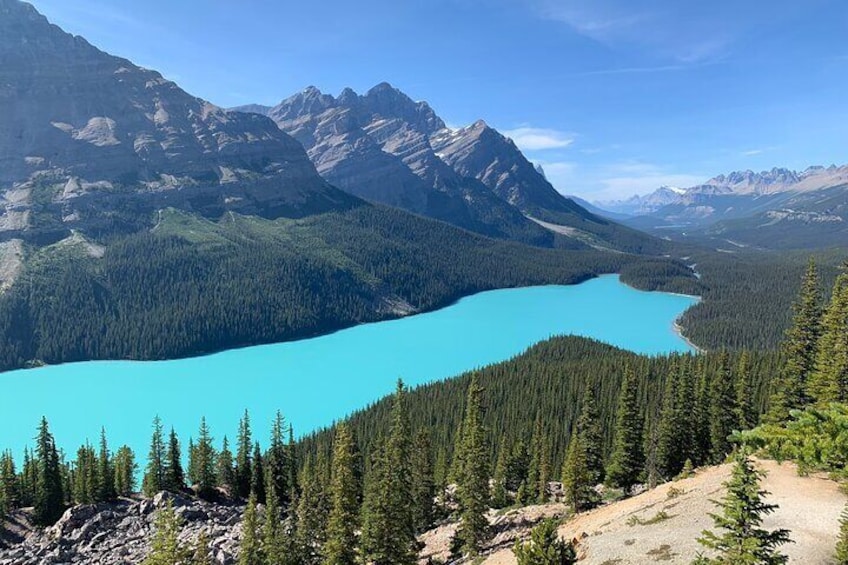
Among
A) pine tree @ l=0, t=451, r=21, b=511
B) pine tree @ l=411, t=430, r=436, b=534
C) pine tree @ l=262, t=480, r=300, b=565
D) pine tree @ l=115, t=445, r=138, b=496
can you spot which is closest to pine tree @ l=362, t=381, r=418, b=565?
pine tree @ l=262, t=480, r=300, b=565

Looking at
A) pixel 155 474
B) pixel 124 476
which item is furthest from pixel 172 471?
pixel 124 476

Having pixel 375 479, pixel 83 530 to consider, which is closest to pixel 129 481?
pixel 83 530

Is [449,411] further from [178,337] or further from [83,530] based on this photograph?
[178,337]

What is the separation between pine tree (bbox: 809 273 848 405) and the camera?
41438 millimetres

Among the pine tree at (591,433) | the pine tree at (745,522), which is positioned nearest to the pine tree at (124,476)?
the pine tree at (591,433)

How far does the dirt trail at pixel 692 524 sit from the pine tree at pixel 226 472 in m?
50.9

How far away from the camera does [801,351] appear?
50062mm

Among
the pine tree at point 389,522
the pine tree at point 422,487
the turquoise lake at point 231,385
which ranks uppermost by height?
the pine tree at point 389,522

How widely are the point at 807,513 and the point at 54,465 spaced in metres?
75.5

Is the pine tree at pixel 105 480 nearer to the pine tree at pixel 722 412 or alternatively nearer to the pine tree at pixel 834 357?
the pine tree at pixel 722 412

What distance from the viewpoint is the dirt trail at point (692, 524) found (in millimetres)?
24609

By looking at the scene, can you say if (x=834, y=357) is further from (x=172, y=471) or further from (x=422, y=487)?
(x=172, y=471)

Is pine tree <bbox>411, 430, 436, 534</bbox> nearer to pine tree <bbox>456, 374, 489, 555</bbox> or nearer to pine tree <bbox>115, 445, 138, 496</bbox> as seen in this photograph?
pine tree <bbox>456, 374, 489, 555</bbox>

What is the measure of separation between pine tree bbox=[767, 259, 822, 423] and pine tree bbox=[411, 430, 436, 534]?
3213cm
